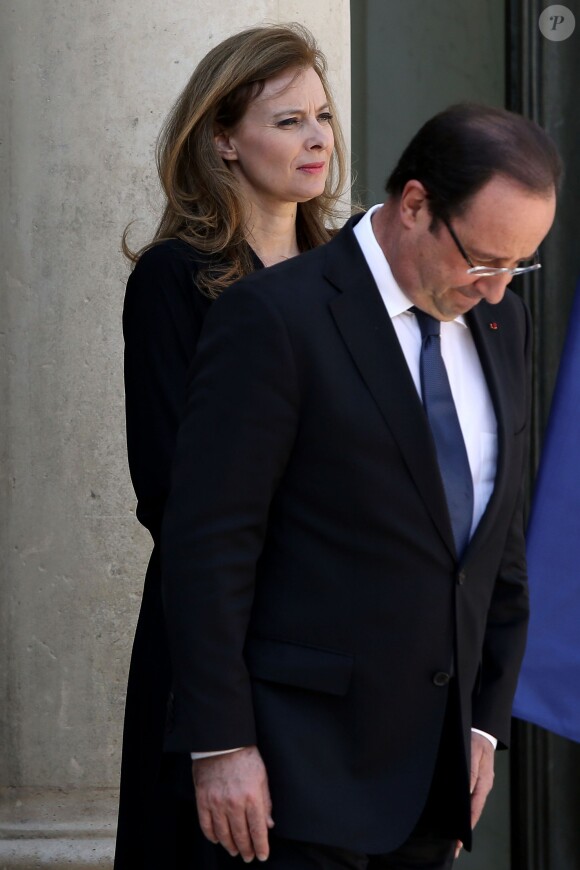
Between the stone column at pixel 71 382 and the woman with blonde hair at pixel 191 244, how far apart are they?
67 centimetres

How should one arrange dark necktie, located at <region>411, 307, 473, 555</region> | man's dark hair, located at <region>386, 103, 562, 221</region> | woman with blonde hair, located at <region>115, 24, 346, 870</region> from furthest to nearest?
woman with blonde hair, located at <region>115, 24, 346, 870</region>
dark necktie, located at <region>411, 307, 473, 555</region>
man's dark hair, located at <region>386, 103, 562, 221</region>

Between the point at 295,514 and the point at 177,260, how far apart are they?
94 centimetres

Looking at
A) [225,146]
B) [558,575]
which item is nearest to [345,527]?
[225,146]

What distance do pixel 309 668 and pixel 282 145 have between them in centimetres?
139

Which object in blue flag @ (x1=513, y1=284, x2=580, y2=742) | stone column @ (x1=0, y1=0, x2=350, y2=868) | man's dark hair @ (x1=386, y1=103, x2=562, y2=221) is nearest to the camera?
man's dark hair @ (x1=386, y1=103, x2=562, y2=221)

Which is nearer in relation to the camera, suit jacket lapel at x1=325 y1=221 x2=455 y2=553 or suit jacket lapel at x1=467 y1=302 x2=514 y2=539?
suit jacket lapel at x1=325 y1=221 x2=455 y2=553

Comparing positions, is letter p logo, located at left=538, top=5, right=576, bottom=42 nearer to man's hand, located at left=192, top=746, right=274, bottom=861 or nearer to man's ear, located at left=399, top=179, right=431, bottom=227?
man's ear, located at left=399, top=179, right=431, bottom=227

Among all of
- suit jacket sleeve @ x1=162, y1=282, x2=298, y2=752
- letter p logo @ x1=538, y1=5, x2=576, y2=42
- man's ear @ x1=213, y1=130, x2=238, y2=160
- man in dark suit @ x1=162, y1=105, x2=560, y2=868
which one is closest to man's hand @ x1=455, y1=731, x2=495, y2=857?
man in dark suit @ x1=162, y1=105, x2=560, y2=868

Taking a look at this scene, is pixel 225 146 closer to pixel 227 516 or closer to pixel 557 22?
pixel 227 516

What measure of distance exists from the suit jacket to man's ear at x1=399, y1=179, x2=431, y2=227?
12 centimetres

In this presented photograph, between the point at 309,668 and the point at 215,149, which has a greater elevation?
the point at 215,149

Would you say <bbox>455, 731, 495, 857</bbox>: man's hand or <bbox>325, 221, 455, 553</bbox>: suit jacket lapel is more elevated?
<bbox>325, 221, 455, 553</bbox>: suit jacket lapel

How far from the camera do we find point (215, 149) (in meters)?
3.34

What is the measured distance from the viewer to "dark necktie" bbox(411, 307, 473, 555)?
243cm
